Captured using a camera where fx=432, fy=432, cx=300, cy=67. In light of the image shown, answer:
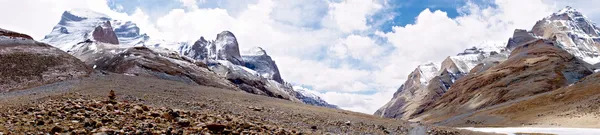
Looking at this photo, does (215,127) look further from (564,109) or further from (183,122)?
(564,109)

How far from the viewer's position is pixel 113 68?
360ft

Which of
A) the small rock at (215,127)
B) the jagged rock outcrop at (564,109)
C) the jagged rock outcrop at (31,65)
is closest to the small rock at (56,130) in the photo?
the small rock at (215,127)

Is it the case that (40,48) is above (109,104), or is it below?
above

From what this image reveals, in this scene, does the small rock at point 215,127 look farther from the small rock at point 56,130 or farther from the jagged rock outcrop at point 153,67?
the jagged rock outcrop at point 153,67

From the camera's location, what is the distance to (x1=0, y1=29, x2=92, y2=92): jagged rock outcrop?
187ft

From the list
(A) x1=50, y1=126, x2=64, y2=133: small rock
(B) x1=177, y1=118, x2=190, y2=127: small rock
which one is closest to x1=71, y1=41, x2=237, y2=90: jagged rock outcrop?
(B) x1=177, y1=118, x2=190, y2=127: small rock

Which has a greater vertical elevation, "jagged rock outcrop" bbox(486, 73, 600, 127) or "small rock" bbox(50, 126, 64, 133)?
"jagged rock outcrop" bbox(486, 73, 600, 127)

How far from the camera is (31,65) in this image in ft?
211

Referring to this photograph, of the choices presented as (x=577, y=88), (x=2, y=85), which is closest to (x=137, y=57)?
(x=2, y=85)

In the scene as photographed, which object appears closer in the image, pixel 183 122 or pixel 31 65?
pixel 183 122

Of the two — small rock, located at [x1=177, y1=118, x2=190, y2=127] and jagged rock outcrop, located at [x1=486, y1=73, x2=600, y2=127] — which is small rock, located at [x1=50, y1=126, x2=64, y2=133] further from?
jagged rock outcrop, located at [x1=486, y1=73, x2=600, y2=127]

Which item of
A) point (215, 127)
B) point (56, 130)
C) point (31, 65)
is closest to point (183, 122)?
point (215, 127)

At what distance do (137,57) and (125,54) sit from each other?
20.1 feet

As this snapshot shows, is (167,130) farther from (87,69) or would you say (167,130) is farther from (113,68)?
(113,68)
